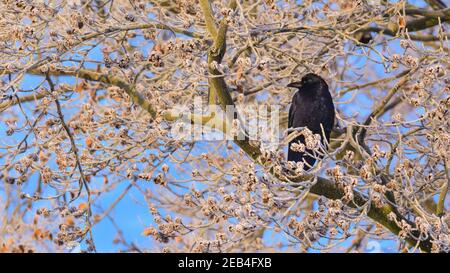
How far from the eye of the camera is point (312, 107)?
814 centimetres

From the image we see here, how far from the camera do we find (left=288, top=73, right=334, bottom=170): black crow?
811cm

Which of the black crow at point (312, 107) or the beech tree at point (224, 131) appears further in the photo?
the black crow at point (312, 107)

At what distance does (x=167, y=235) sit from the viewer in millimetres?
6117

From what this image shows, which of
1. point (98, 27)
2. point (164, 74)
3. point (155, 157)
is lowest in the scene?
point (155, 157)

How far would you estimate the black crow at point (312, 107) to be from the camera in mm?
8109

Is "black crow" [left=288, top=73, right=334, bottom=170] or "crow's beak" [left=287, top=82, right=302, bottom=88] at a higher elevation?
"crow's beak" [left=287, top=82, right=302, bottom=88]

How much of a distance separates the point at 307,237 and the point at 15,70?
2.84 m

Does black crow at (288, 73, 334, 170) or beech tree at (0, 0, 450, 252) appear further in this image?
black crow at (288, 73, 334, 170)

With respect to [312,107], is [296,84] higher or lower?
higher

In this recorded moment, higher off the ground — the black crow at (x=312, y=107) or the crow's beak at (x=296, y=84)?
the crow's beak at (x=296, y=84)

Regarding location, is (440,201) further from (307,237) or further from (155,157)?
(155,157)

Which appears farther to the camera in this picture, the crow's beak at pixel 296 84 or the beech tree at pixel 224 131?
the crow's beak at pixel 296 84
